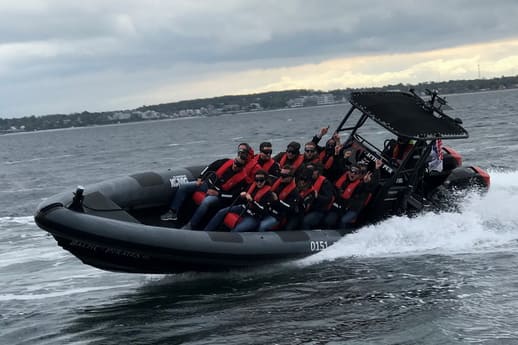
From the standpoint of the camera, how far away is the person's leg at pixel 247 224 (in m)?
8.70

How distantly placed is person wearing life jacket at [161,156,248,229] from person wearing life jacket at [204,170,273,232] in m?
0.22

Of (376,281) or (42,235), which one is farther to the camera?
(42,235)

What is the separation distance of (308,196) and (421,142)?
71.9 inches

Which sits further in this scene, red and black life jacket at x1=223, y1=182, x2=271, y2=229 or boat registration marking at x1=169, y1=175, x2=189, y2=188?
boat registration marking at x1=169, y1=175, x2=189, y2=188

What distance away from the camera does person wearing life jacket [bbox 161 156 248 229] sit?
9.01m

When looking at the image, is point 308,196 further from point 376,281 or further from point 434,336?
point 434,336

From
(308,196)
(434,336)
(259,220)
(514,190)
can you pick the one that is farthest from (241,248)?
(514,190)

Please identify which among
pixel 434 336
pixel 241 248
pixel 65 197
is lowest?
pixel 434 336

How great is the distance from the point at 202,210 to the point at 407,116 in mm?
3186

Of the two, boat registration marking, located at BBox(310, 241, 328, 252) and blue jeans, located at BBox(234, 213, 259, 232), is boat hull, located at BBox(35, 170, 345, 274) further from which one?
blue jeans, located at BBox(234, 213, 259, 232)

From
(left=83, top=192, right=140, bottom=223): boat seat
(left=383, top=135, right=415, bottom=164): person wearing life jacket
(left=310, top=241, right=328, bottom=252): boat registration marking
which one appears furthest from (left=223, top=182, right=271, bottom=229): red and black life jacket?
(left=383, top=135, right=415, bottom=164): person wearing life jacket

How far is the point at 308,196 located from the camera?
8.91m

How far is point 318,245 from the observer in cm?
886

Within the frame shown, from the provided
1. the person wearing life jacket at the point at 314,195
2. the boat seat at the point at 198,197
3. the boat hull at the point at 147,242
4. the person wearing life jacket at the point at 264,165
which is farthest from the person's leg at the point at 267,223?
the boat seat at the point at 198,197
